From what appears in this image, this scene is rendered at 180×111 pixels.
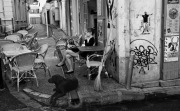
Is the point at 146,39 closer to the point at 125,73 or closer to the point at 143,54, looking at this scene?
the point at 143,54

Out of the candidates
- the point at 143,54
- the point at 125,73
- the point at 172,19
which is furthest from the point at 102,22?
the point at 172,19

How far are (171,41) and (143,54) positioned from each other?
0.79 metres

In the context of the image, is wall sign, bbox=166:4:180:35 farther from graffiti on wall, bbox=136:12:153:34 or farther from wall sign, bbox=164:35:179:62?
graffiti on wall, bbox=136:12:153:34

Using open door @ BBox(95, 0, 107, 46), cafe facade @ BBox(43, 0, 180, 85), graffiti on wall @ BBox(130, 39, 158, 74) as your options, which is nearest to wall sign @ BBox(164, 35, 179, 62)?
cafe facade @ BBox(43, 0, 180, 85)

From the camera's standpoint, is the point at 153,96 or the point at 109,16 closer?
the point at 153,96

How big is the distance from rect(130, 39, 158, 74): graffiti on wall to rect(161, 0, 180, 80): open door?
28cm

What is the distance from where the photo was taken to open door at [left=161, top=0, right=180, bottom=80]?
5672 millimetres

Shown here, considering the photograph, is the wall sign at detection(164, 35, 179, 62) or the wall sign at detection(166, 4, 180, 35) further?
the wall sign at detection(164, 35, 179, 62)

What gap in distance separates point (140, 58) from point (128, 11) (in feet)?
4.02

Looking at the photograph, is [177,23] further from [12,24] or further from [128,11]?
[12,24]

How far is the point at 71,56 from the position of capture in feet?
24.2

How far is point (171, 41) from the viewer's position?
5859 millimetres

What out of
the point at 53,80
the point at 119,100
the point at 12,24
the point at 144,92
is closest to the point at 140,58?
the point at 144,92

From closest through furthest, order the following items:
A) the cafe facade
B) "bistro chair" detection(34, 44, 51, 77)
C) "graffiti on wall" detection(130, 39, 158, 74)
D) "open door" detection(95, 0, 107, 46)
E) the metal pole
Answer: the metal pole → the cafe facade → "graffiti on wall" detection(130, 39, 158, 74) → "bistro chair" detection(34, 44, 51, 77) → "open door" detection(95, 0, 107, 46)
